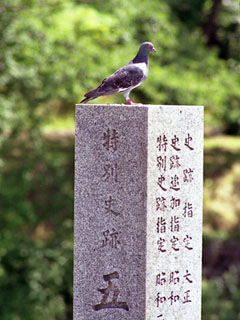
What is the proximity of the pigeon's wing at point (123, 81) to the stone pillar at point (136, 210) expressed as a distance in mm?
212

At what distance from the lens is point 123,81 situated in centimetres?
486

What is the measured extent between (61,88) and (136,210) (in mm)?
5501

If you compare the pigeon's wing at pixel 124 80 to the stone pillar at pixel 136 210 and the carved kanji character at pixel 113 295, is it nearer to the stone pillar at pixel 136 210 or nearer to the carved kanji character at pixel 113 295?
the stone pillar at pixel 136 210

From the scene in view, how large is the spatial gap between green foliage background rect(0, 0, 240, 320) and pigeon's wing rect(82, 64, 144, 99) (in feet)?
13.4

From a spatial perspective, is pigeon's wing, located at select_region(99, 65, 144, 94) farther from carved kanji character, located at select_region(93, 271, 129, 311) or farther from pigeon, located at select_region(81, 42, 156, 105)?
carved kanji character, located at select_region(93, 271, 129, 311)

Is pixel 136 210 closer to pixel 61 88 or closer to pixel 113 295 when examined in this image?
pixel 113 295

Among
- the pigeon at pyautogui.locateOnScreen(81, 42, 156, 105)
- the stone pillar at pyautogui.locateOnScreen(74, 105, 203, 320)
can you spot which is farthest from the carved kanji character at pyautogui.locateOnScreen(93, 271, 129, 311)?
the pigeon at pyautogui.locateOnScreen(81, 42, 156, 105)

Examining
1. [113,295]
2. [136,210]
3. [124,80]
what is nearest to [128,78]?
[124,80]

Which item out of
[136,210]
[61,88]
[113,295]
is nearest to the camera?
[136,210]

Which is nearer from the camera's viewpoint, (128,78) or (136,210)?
(136,210)

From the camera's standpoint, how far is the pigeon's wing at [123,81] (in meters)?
4.85

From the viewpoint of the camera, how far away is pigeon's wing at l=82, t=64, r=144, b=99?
15.9 feet

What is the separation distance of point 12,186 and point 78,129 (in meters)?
6.09

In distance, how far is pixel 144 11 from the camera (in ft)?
35.0
